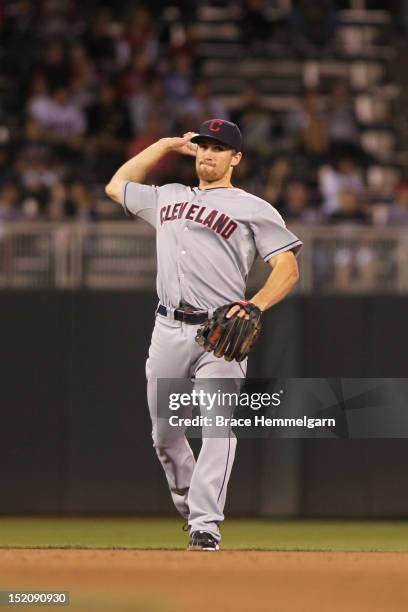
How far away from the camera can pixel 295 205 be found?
1162 centimetres

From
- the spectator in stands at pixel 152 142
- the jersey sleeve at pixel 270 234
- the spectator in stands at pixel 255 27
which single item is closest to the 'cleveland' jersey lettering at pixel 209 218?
the jersey sleeve at pixel 270 234

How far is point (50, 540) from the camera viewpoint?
29.0 feet

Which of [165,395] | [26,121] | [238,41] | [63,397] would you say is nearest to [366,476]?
[63,397]

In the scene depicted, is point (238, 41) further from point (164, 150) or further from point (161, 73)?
point (164, 150)

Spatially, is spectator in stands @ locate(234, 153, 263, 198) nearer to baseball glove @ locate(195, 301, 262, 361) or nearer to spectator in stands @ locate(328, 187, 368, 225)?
spectator in stands @ locate(328, 187, 368, 225)

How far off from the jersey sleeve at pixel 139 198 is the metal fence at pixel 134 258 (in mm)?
2954

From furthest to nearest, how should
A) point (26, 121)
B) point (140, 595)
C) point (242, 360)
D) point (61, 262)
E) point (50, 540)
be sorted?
point (26, 121) < point (61, 262) < point (50, 540) < point (242, 360) < point (140, 595)

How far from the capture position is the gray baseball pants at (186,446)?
6555 millimetres

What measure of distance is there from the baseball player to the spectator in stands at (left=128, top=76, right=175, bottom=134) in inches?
241

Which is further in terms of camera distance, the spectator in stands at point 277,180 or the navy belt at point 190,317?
the spectator in stands at point 277,180

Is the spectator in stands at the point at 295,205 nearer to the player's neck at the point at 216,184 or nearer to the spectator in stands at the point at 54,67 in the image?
the spectator in stands at the point at 54,67

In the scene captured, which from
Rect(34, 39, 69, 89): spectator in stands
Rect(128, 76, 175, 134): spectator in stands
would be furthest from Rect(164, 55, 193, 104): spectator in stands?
Rect(34, 39, 69, 89): spectator in stands

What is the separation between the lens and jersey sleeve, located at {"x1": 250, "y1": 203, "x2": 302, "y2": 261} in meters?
6.73

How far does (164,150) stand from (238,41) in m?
8.33
